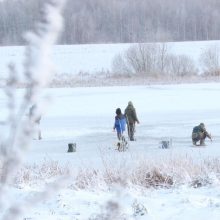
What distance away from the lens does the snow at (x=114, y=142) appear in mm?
5941

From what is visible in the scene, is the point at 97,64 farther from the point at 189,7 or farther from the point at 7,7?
the point at 7,7

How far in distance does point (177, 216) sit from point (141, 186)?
1.46 meters

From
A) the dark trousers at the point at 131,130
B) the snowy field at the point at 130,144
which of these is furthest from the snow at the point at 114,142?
the dark trousers at the point at 131,130

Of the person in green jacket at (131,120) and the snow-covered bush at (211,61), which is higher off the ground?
the snow-covered bush at (211,61)

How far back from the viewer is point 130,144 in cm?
1623

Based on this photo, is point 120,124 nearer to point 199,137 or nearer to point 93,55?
point 199,137

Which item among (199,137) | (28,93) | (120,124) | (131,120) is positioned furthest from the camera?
(131,120)

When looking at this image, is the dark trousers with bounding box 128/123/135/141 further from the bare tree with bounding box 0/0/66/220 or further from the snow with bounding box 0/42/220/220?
the bare tree with bounding box 0/0/66/220

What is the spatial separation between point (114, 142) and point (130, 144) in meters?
0.66

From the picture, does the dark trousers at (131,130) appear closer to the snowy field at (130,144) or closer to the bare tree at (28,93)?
the snowy field at (130,144)

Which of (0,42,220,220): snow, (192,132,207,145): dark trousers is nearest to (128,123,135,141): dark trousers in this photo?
(0,42,220,220): snow

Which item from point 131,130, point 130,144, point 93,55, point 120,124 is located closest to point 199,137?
point 130,144

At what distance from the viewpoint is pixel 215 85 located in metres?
38.2

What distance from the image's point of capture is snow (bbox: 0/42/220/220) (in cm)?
594
